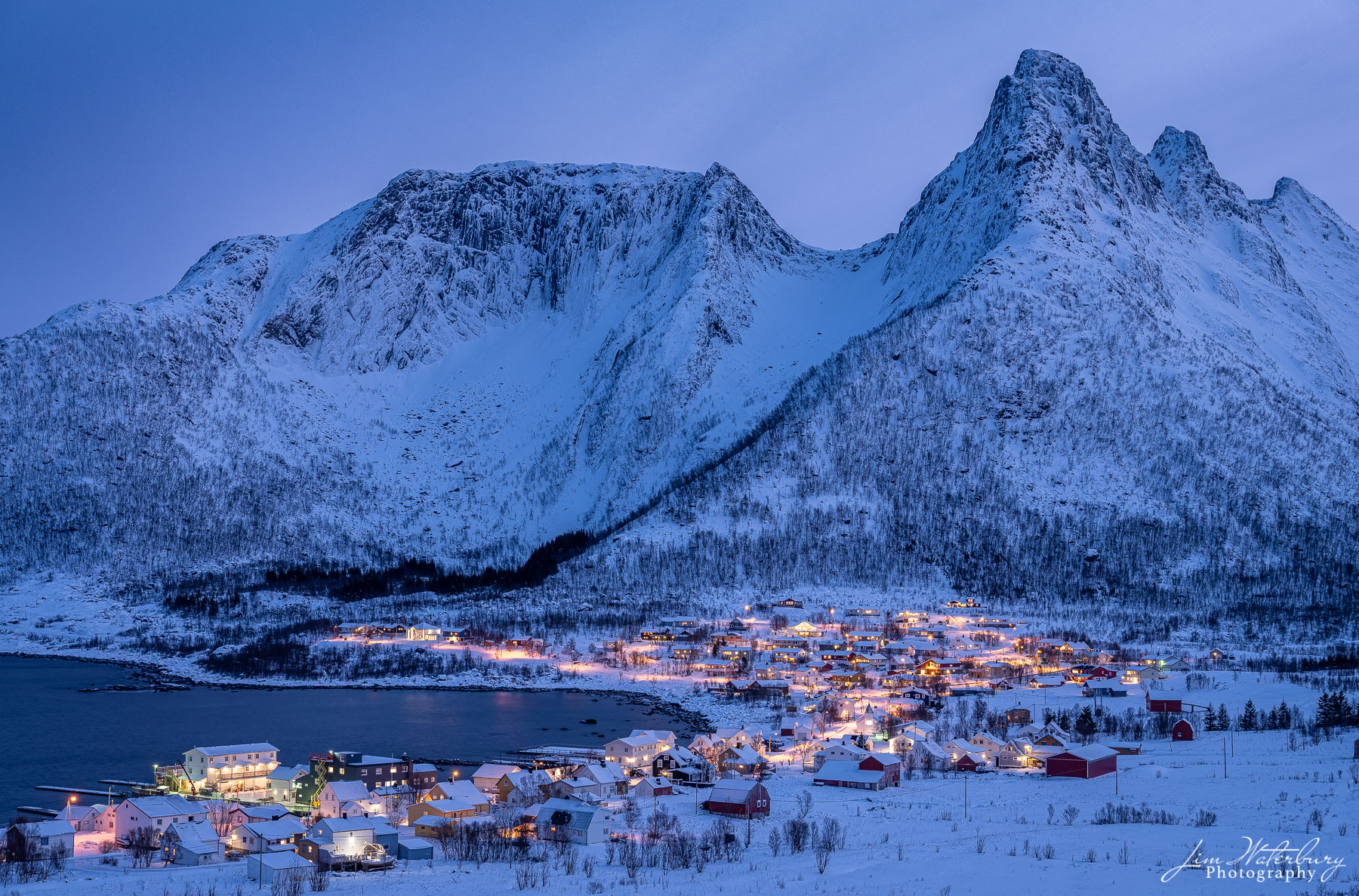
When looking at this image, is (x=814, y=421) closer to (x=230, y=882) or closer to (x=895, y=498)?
(x=895, y=498)

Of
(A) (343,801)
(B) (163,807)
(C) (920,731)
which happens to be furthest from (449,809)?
(C) (920,731)

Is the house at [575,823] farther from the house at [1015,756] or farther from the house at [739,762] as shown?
the house at [1015,756]

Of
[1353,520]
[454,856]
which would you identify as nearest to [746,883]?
[454,856]

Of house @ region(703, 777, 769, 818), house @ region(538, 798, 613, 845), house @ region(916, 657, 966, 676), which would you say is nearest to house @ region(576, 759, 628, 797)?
house @ region(703, 777, 769, 818)

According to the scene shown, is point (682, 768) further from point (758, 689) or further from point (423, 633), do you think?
point (423, 633)

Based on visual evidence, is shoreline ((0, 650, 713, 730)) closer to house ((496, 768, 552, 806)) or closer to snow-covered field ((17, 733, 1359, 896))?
house ((496, 768, 552, 806))
